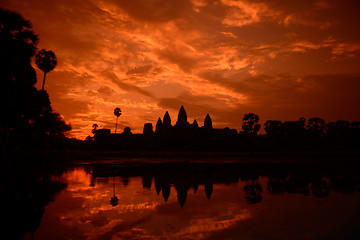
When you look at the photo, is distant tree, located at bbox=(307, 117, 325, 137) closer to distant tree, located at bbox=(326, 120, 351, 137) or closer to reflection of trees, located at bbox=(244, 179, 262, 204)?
distant tree, located at bbox=(326, 120, 351, 137)

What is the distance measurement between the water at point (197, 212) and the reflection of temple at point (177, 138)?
6674 cm

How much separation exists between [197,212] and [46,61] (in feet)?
127

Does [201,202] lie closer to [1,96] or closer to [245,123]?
[1,96]

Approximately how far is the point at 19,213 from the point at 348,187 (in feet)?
51.9

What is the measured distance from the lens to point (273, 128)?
111250mm

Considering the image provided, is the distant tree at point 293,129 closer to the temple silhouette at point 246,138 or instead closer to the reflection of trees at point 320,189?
the temple silhouette at point 246,138

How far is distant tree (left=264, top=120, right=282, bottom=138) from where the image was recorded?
109 metres

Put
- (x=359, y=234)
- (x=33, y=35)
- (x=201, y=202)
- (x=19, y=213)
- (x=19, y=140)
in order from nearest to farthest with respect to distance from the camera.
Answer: (x=359, y=234) → (x=19, y=213) → (x=201, y=202) → (x=33, y=35) → (x=19, y=140)

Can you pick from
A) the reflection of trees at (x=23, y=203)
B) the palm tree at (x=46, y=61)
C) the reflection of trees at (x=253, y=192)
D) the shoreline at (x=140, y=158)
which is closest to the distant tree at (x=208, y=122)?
the shoreline at (x=140, y=158)

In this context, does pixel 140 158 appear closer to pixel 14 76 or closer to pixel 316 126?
pixel 14 76

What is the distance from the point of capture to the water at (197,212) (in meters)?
6.68

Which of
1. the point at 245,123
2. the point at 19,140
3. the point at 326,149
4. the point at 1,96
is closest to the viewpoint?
the point at 1,96

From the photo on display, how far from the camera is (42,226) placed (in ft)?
23.3

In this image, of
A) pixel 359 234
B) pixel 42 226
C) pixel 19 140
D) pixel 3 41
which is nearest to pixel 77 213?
pixel 42 226
